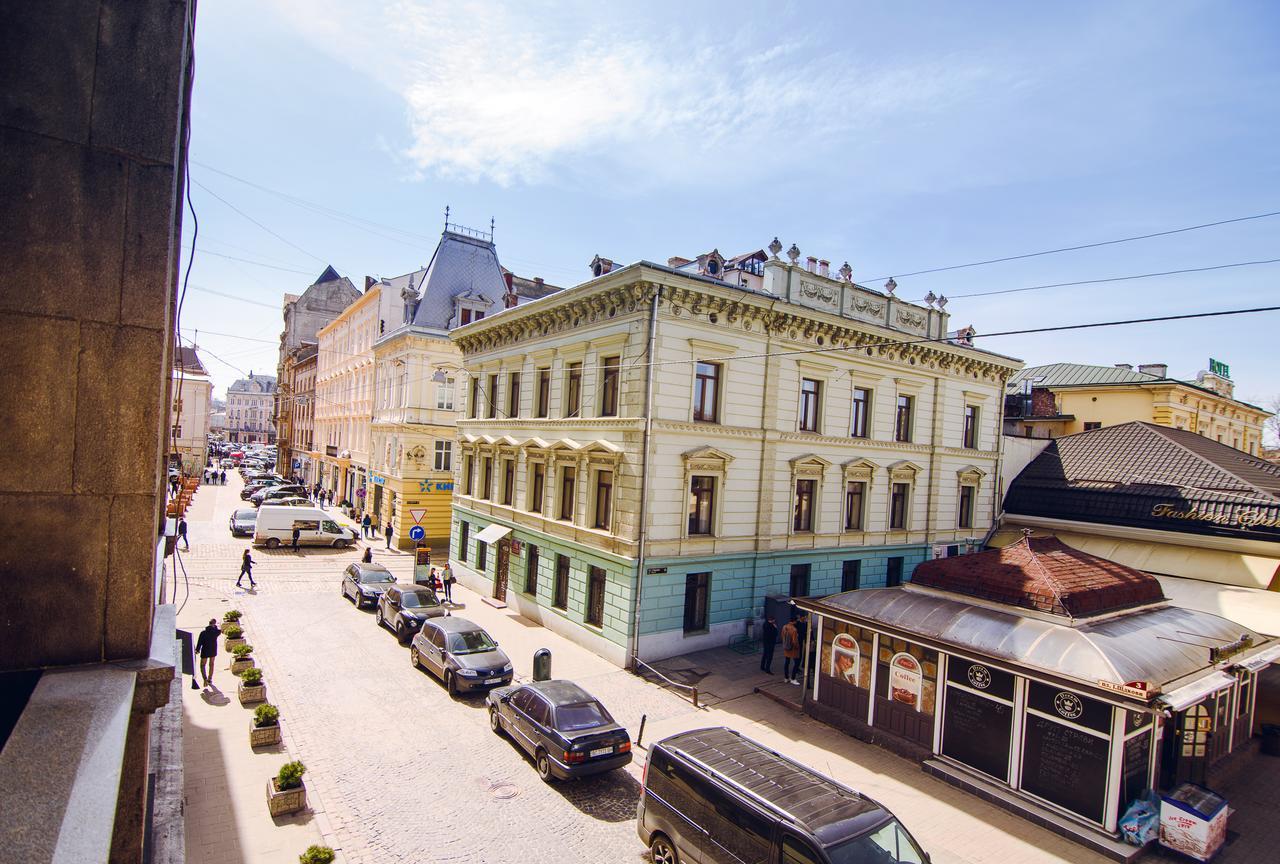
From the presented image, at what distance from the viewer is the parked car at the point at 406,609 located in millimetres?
19625

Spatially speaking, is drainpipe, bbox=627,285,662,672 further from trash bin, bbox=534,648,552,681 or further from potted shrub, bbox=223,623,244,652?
potted shrub, bbox=223,623,244,652

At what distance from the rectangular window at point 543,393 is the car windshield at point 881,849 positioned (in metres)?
17.6

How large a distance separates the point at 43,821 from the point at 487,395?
25679 millimetres

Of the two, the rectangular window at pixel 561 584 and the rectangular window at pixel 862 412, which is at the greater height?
the rectangular window at pixel 862 412

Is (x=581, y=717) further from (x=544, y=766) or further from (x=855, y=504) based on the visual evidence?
(x=855, y=504)

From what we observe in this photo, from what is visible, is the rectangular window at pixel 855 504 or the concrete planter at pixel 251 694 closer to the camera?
the concrete planter at pixel 251 694

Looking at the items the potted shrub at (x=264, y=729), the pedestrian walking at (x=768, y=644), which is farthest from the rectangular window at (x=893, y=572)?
the potted shrub at (x=264, y=729)

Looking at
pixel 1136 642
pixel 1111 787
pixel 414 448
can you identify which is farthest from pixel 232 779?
pixel 414 448

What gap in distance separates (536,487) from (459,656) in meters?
8.52

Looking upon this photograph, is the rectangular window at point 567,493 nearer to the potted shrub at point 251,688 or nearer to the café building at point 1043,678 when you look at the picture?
the café building at point 1043,678

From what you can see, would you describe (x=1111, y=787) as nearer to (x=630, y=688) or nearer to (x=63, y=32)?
(x=630, y=688)

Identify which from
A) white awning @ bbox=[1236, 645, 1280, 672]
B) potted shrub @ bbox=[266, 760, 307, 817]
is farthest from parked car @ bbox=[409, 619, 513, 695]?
white awning @ bbox=[1236, 645, 1280, 672]

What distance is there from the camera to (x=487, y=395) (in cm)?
2755

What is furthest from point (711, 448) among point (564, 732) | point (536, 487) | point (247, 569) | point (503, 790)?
point (247, 569)
